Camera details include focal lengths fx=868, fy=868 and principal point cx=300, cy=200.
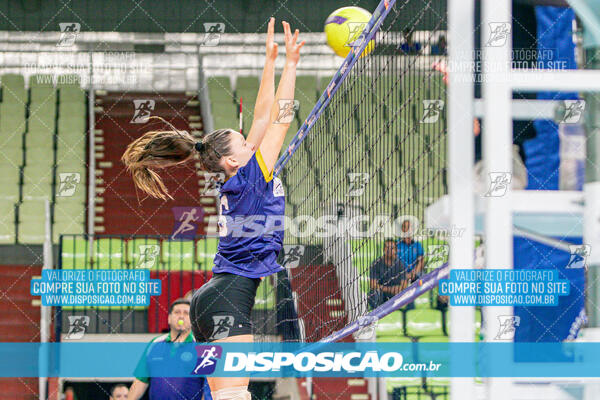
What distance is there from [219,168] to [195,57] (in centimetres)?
1014

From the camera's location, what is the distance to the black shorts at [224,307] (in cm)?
331

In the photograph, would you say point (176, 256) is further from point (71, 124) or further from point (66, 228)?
point (71, 124)

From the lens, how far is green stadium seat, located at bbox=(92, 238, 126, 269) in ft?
26.7

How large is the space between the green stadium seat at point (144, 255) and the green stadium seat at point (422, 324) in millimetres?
2367

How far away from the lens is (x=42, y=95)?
12.1 metres

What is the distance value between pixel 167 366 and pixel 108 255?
279 cm

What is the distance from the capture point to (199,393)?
5926mm

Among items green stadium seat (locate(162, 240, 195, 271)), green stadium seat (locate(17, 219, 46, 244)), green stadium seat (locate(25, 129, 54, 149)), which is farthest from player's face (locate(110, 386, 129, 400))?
green stadium seat (locate(25, 129, 54, 149))

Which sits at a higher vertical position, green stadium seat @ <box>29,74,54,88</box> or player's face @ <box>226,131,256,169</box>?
green stadium seat @ <box>29,74,54,88</box>

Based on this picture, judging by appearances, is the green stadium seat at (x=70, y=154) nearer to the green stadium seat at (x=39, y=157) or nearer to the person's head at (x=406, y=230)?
the green stadium seat at (x=39, y=157)

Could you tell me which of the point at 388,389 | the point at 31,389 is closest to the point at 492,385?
the point at 388,389

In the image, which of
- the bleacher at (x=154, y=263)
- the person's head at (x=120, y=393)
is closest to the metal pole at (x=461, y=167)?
the person's head at (x=120, y=393)

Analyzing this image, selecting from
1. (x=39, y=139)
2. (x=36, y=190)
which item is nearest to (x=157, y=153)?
(x=36, y=190)

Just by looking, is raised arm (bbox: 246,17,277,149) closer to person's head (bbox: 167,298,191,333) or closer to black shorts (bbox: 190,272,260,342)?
black shorts (bbox: 190,272,260,342)
